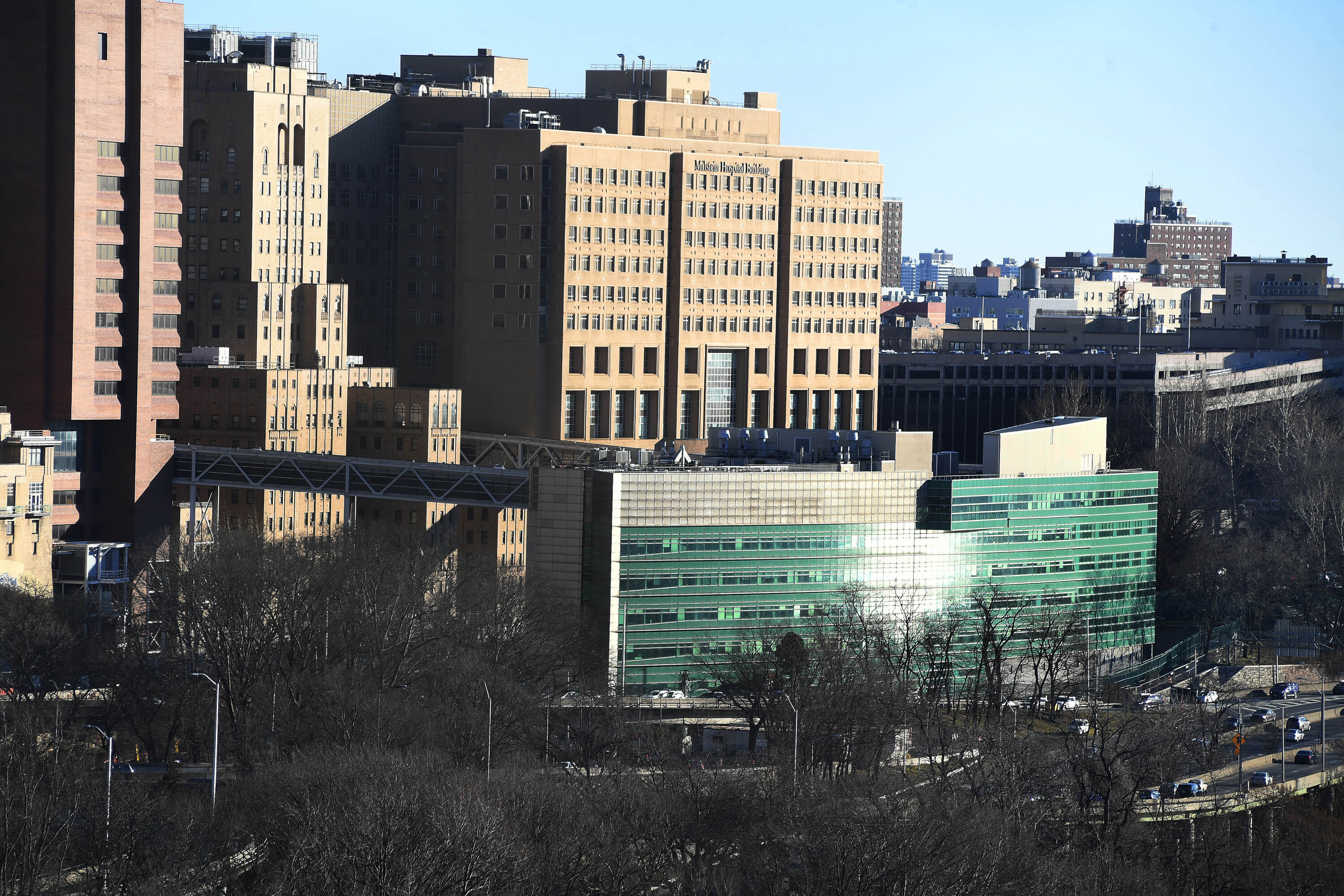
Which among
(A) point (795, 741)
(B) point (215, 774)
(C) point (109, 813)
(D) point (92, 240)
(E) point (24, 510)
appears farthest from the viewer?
(D) point (92, 240)

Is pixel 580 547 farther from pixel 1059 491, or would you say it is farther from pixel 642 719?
pixel 1059 491

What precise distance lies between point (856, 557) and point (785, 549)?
5563 millimetres

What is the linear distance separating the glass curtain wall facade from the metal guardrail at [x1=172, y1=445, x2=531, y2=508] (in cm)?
1650

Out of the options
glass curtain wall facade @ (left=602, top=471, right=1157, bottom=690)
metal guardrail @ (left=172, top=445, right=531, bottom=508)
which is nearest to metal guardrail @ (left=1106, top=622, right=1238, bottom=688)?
glass curtain wall facade @ (left=602, top=471, right=1157, bottom=690)

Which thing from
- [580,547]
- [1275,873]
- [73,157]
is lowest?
[1275,873]

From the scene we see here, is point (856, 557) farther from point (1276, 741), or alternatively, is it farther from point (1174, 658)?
point (1174, 658)

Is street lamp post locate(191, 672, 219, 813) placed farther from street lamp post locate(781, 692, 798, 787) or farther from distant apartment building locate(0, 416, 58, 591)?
distant apartment building locate(0, 416, 58, 591)

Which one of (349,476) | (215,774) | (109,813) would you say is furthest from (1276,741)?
(109,813)

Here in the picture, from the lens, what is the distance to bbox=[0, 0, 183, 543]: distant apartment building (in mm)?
175375

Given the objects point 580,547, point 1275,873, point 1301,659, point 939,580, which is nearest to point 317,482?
point 580,547

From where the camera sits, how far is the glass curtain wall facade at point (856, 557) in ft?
524

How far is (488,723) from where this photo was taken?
403 ft

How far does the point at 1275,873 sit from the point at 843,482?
6061 centimetres

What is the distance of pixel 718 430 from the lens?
18550cm
